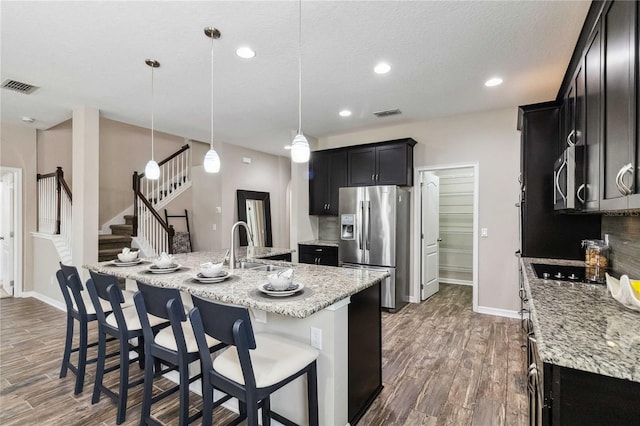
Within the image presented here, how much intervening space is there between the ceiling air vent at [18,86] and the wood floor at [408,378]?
2837 mm

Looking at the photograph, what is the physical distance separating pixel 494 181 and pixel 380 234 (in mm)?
1705

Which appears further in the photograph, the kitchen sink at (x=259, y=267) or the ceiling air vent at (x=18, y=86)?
the ceiling air vent at (x=18, y=86)

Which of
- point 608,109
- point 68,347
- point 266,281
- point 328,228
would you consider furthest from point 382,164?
point 68,347

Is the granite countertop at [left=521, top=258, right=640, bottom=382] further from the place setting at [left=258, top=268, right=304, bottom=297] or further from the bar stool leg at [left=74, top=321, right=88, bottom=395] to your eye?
the bar stool leg at [left=74, top=321, right=88, bottom=395]

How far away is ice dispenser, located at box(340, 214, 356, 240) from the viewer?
15.3ft

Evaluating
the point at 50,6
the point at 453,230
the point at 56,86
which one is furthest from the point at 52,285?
the point at 453,230

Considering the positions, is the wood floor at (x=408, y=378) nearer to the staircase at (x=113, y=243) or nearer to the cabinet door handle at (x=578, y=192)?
the staircase at (x=113, y=243)

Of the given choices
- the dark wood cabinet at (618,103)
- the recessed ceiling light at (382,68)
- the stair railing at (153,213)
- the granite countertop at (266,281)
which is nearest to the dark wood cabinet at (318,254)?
the granite countertop at (266,281)

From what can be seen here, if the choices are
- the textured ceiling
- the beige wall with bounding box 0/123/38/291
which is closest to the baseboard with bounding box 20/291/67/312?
the beige wall with bounding box 0/123/38/291

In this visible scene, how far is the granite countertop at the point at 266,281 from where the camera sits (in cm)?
158

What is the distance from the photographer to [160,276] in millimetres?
2361

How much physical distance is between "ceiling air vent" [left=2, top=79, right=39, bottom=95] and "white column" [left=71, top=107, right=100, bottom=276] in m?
0.53

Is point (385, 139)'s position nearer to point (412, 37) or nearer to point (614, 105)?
point (412, 37)

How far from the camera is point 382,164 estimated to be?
A: 4.71 metres
